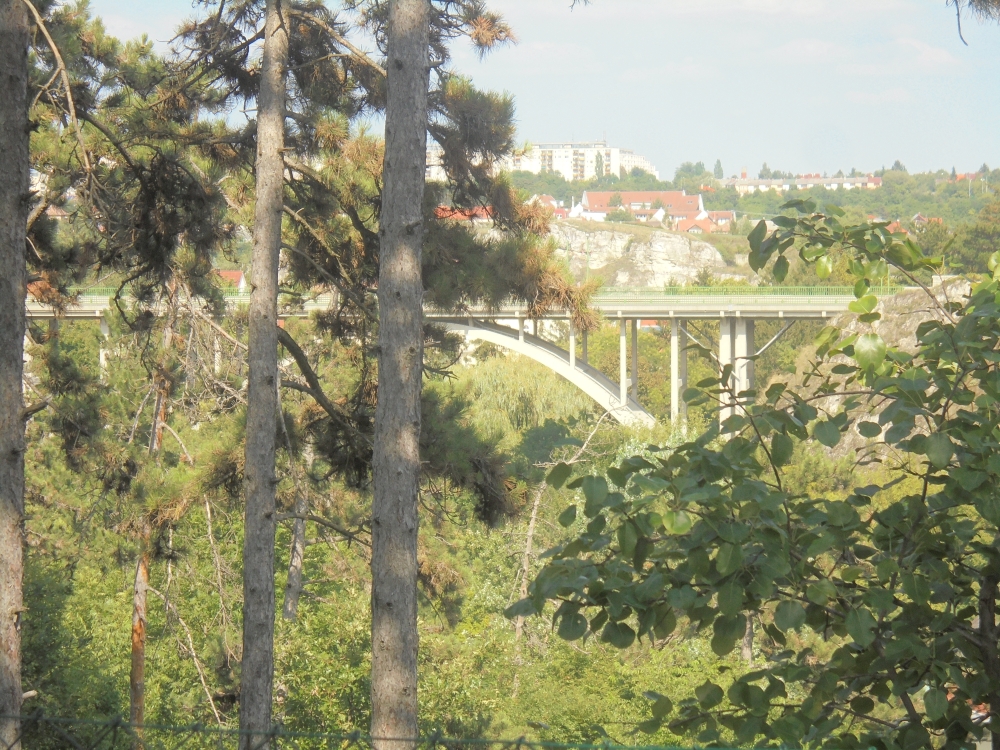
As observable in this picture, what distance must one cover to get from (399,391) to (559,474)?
115 inches

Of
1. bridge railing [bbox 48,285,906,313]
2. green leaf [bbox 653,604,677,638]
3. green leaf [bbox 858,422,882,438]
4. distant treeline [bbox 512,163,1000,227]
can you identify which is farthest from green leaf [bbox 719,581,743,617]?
distant treeline [bbox 512,163,1000,227]

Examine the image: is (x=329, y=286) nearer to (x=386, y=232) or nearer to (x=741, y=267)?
(x=386, y=232)

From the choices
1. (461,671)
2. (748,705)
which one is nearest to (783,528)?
(748,705)

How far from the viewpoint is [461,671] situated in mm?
11562

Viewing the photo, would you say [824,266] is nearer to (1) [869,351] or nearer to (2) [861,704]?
(1) [869,351]

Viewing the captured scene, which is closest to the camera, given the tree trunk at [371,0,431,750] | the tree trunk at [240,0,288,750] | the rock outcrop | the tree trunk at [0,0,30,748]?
the tree trunk at [0,0,30,748]

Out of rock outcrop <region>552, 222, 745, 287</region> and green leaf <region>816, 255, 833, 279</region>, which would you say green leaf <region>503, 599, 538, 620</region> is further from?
rock outcrop <region>552, 222, 745, 287</region>

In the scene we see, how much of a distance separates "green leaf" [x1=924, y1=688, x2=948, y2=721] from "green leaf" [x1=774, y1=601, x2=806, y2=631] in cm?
33

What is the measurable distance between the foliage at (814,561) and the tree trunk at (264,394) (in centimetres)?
442

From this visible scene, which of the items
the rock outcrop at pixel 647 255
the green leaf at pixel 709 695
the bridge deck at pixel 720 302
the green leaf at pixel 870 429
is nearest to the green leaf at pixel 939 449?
the green leaf at pixel 870 429

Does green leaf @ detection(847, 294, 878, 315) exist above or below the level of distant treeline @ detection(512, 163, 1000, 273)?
below

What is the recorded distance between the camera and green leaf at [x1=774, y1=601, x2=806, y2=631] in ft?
6.47

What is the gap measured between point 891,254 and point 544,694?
474 inches

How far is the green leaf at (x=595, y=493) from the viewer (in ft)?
6.09
